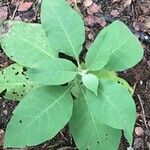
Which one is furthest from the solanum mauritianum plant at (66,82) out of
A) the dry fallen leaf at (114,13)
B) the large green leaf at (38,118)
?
the dry fallen leaf at (114,13)

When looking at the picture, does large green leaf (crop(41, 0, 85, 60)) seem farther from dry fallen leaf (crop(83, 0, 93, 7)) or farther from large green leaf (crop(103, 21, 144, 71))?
dry fallen leaf (crop(83, 0, 93, 7))

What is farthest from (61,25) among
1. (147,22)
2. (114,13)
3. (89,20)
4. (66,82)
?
(147,22)

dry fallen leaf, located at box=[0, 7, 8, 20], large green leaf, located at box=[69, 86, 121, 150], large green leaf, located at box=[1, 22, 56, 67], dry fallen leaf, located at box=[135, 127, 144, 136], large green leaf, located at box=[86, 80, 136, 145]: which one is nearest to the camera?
large green leaf, located at box=[86, 80, 136, 145]

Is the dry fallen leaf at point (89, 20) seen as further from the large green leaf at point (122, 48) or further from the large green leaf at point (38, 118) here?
the large green leaf at point (38, 118)

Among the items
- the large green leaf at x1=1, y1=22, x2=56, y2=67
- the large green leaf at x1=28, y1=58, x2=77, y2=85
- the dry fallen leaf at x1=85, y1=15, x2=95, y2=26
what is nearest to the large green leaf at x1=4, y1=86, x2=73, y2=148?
the large green leaf at x1=28, y1=58, x2=77, y2=85

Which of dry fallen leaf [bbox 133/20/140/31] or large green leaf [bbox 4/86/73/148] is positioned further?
dry fallen leaf [bbox 133/20/140/31]

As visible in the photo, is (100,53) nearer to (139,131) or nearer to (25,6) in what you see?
(139,131)
